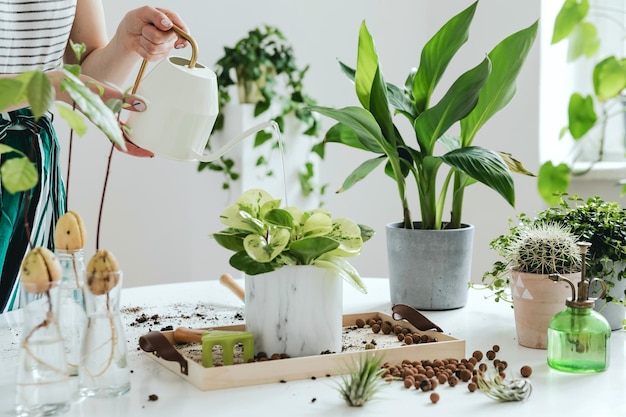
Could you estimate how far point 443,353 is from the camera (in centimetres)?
108

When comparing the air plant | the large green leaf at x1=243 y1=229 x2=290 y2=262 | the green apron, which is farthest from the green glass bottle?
the green apron

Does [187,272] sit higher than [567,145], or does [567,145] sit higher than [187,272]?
[567,145]

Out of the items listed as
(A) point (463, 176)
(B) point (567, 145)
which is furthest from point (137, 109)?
(B) point (567, 145)

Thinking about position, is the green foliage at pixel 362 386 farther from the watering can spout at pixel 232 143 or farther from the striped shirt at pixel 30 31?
the striped shirt at pixel 30 31

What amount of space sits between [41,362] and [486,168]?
798mm

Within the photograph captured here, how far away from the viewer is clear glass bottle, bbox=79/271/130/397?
84 centimetres

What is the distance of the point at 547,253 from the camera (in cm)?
116

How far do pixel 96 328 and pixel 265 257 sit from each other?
0.25 m

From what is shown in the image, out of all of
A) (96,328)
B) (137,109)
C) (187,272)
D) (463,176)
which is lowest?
(187,272)

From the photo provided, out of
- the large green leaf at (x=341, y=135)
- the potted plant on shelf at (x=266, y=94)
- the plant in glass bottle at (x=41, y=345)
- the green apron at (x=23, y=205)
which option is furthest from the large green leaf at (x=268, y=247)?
the potted plant on shelf at (x=266, y=94)

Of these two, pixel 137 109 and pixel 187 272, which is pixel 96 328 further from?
pixel 187 272

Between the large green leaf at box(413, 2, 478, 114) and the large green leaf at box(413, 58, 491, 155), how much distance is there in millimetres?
84

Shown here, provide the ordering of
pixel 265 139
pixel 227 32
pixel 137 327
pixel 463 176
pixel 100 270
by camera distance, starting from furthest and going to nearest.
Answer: pixel 227 32
pixel 265 139
pixel 463 176
pixel 137 327
pixel 100 270

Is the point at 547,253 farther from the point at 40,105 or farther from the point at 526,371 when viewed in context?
the point at 40,105
